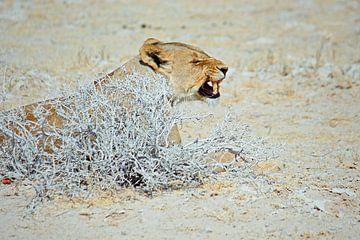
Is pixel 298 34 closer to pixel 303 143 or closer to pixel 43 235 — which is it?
pixel 303 143

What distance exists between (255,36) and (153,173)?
6679mm

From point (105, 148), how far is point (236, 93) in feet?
11.7

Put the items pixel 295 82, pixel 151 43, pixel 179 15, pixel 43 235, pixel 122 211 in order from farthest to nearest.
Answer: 1. pixel 179 15
2. pixel 295 82
3. pixel 151 43
4. pixel 122 211
5. pixel 43 235

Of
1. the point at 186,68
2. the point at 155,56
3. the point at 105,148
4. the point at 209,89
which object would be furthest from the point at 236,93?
the point at 105,148

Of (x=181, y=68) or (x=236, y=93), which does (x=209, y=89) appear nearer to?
(x=181, y=68)

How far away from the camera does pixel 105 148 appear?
179 inches

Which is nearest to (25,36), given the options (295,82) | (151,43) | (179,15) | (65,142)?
(179,15)

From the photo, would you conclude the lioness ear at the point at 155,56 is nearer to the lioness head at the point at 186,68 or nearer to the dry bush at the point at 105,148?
the lioness head at the point at 186,68

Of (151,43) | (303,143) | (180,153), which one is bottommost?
(303,143)

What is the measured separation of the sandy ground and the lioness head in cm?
71

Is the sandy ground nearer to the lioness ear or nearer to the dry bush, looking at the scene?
the dry bush

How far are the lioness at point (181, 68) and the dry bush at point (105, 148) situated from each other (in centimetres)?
56

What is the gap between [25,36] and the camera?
10.4m

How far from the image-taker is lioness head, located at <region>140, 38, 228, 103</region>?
18.2ft
